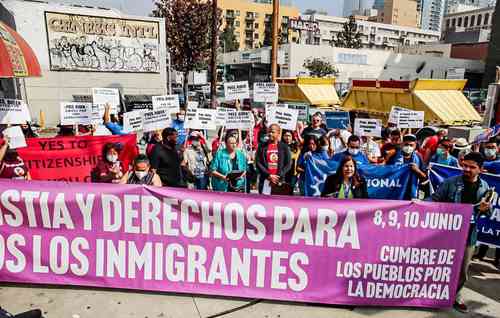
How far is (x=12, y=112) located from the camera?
5895mm

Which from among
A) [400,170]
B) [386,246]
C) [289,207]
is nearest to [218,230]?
[289,207]

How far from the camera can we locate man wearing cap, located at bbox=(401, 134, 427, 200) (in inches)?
227

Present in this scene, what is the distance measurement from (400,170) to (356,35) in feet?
256

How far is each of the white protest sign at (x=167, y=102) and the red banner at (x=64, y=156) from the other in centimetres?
90

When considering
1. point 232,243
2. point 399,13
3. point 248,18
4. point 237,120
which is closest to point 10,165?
point 232,243

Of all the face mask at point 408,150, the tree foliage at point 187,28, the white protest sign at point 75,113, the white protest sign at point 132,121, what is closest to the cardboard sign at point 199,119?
the white protest sign at point 132,121

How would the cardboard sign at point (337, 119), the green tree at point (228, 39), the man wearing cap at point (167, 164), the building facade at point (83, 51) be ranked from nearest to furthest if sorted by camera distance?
the man wearing cap at point (167, 164), the cardboard sign at point (337, 119), the building facade at point (83, 51), the green tree at point (228, 39)

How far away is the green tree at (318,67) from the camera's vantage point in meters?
40.9

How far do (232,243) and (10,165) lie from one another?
3113mm

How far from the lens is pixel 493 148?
575 cm

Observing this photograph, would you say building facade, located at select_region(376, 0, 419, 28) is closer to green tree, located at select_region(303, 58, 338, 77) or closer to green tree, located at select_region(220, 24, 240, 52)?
green tree, located at select_region(220, 24, 240, 52)

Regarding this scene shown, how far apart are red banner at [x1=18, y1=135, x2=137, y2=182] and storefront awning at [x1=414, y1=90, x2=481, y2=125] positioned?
11241 millimetres

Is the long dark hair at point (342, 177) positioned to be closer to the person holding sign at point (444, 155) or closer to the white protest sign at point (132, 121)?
the person holding sign at point (444, 155)

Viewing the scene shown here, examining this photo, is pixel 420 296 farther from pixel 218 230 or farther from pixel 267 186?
pixel 267 186
